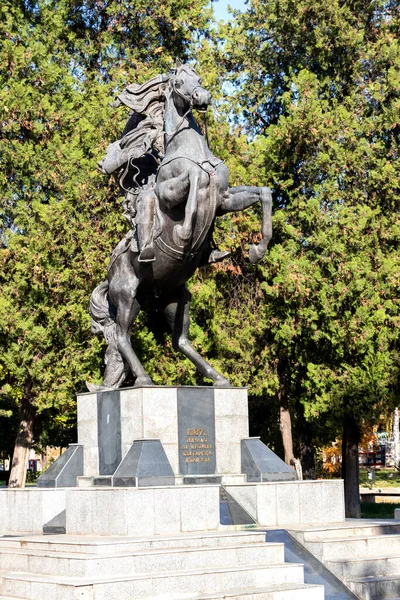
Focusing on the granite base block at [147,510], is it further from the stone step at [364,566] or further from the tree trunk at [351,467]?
the tree trunk at [351,467]

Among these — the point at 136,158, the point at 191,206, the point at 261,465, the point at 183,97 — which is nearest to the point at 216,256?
the point at 191,206

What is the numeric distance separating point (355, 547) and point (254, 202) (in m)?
4.76

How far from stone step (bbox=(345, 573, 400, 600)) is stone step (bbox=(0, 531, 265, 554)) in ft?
3.97

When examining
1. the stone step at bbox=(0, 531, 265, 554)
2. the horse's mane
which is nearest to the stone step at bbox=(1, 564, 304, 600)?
the stone step at bbox=(0, 531, 265, 554)

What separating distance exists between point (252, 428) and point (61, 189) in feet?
35.0

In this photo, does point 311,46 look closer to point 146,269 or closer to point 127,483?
point 146,269

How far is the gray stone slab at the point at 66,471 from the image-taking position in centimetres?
1534

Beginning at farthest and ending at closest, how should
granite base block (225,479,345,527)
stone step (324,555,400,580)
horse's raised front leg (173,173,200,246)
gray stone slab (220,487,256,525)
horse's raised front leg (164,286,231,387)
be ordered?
1. horse's raised front leg (164,286,231,387)
2. horse's raised front leg (173,173,200,246)
3. granite base block (225,479,345,527)
4. gray stone slab (220,487,256,525)
5. stone step (324,555,400,580)

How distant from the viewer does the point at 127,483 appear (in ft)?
44.0

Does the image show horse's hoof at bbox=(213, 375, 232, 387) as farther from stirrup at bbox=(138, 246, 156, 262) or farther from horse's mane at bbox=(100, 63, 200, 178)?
horse's mane at bbox=(100, 63, 200, 178)

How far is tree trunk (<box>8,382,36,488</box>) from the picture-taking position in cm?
2616

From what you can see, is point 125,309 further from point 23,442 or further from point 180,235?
point 23,442

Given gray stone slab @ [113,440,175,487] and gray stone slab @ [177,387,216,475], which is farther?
gray stone slab @ [177,387,216,475]

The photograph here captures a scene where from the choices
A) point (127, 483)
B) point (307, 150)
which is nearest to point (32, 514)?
point (127, 483)
